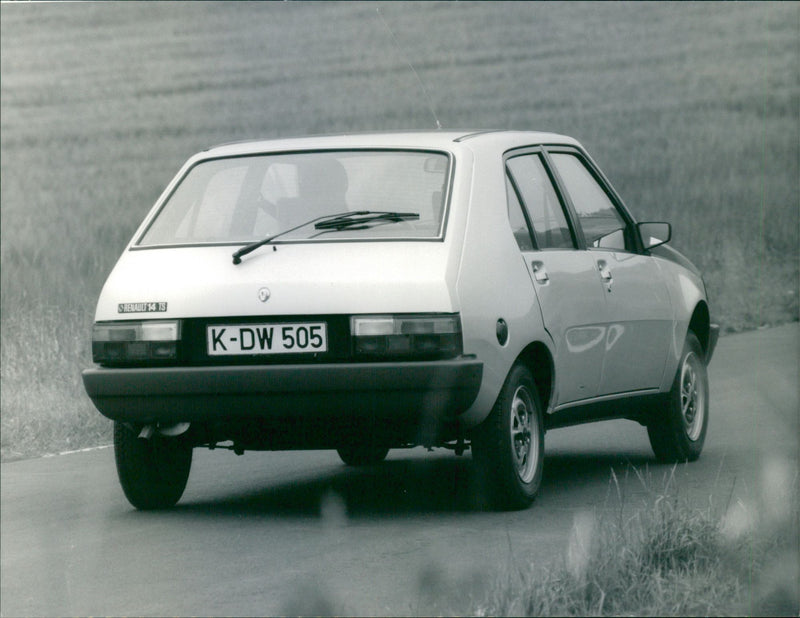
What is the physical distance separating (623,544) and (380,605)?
2.94ft

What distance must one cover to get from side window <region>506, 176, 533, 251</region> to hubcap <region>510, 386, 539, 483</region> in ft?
2.17

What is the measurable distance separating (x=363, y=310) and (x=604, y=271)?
5.91 feet

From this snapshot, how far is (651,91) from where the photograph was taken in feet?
123

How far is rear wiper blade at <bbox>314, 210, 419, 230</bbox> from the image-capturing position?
314 inches

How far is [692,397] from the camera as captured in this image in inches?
394

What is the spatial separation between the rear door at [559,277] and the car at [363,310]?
13 mm

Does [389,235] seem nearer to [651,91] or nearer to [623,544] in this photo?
[623,544]

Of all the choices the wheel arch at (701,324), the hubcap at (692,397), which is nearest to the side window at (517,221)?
the hubcap at (692,397)

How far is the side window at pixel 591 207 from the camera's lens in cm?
907

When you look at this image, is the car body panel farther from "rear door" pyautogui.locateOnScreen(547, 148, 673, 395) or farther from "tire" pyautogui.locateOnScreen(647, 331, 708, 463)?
"tire" pyautogui.locateOnScreen(647, 331, 708, 463)

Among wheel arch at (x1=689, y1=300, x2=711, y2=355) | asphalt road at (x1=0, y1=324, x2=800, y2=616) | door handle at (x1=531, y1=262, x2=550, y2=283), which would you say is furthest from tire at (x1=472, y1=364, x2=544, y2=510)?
Answer: wheel arch at (x1=689, y1=300, x2=711, y2=355)

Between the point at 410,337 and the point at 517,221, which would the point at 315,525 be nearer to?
the point at 410,337

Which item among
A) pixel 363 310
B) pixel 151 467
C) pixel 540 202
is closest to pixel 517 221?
pixel 540 202

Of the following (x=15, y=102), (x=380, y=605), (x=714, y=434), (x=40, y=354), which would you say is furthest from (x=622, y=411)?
(x=15, y=102)
